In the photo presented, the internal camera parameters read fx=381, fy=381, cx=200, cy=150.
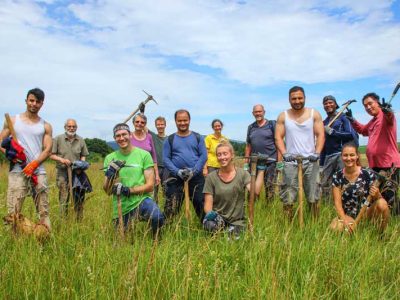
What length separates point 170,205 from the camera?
5.78 metres

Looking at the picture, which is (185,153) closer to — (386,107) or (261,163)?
(261,163)

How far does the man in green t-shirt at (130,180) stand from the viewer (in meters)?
4.71

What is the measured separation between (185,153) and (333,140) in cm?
289

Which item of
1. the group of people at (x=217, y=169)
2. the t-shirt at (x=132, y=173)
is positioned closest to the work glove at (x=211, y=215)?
the group of people at (x=217, y=169)

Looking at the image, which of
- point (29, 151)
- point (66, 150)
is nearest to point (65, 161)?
point (66, 150)

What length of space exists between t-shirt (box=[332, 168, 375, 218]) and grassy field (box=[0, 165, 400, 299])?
68 cm

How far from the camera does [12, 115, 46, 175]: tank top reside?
16.8ft

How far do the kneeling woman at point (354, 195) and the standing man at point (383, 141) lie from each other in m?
0.57

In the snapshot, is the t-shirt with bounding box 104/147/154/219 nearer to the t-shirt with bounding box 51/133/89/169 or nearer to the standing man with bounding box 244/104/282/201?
the t-shirt with bounding box 51/133/89/169

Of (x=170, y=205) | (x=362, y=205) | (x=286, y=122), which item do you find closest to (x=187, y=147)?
(x=170, y=205)

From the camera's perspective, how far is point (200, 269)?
3201 mm

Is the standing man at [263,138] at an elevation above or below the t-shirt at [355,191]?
above

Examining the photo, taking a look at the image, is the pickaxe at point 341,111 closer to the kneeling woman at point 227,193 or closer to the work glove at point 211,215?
the kneeling woman at point 227,193

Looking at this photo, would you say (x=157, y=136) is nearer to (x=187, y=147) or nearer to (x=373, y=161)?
(x=187, y=147)
